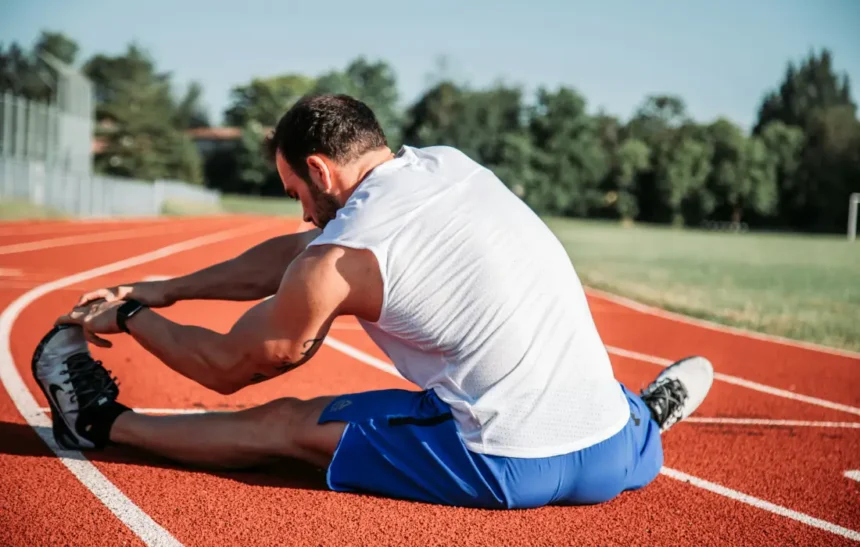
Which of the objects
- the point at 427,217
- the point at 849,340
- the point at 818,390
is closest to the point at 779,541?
the point at 427,217

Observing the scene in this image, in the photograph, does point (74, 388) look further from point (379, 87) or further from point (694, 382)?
point (379, 87)

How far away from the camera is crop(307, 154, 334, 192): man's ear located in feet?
9.80

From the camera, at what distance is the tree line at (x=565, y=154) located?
75312 millimetres

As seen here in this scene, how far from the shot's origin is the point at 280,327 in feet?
9.63

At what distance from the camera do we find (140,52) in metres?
77.9

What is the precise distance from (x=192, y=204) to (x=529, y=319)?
48.2 metres

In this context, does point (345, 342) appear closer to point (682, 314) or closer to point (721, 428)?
point (721, 428)

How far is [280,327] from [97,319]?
3.19ft

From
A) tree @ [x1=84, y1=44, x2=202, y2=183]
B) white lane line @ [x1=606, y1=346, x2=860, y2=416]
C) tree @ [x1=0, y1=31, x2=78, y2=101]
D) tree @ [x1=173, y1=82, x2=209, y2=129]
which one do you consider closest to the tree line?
tree @ [x1=84, y1=44, x2=202, y2=183]

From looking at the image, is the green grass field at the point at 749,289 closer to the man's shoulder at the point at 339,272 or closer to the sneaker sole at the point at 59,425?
the man's shoulder at the point at 339,272

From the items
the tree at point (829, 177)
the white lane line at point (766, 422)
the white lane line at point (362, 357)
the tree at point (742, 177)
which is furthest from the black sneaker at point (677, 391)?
the tree at point (742, 177)

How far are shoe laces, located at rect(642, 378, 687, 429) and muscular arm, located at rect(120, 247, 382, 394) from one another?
1691mm

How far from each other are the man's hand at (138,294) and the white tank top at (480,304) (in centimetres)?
107

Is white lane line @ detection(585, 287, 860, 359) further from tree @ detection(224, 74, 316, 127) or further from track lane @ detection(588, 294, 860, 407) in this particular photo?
tree @ detection(224, 74, 316, 127)
